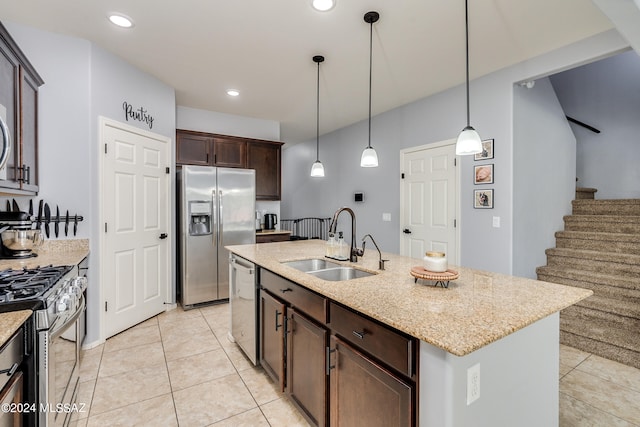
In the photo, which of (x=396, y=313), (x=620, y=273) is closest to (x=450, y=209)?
(x=620, y=273)

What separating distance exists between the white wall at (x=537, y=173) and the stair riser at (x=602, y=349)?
71 centimetres

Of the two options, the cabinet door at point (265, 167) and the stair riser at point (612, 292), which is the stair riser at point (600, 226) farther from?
the cabinet door at point (265, 167)

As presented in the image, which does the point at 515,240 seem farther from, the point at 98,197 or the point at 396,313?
the point at 98,197

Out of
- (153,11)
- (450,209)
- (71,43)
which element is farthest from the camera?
(450,209)

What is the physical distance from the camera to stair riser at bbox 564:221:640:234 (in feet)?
11.4

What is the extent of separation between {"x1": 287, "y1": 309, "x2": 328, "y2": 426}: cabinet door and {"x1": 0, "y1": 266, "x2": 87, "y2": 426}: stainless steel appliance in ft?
3.72

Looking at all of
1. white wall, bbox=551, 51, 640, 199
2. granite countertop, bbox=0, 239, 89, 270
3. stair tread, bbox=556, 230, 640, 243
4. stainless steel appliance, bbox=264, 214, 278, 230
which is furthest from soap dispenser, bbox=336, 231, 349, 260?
white wall, bbox=551, 51, 640, 199

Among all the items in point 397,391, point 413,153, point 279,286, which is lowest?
point 397,391

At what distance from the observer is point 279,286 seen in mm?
2008

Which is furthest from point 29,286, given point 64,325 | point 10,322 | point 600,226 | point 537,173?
point 600,226

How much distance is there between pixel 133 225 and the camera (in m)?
3.23

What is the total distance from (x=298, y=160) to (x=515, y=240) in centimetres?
547

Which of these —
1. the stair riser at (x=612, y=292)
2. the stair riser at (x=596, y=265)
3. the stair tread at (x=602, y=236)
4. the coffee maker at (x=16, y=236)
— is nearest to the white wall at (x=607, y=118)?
the stair tread at (x=602, y=236)

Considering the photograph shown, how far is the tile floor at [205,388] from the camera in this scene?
189 cm
